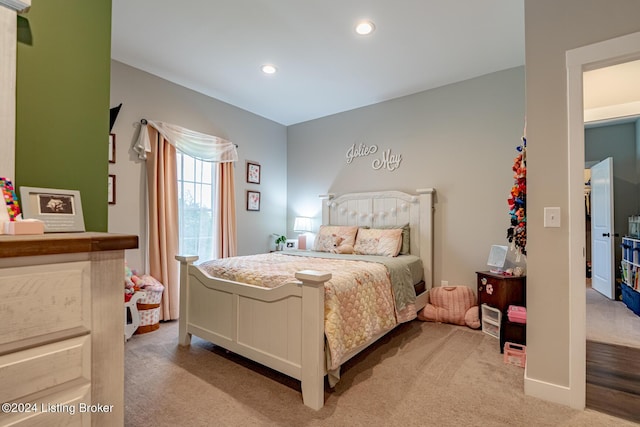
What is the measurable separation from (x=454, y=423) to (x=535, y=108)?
6.57 feet

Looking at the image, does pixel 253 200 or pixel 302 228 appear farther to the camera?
pixel 302 228

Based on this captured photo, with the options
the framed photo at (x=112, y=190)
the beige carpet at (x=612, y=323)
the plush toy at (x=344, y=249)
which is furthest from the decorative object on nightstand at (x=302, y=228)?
the beige carpet at (x=612, y=323)

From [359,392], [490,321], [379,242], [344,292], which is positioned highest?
[379,242]

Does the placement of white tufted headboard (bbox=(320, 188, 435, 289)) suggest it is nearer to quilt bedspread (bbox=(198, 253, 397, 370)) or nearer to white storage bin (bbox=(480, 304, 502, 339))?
white storage bin (bbox=(480, 304, 502, 339))

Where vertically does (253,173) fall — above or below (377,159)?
below

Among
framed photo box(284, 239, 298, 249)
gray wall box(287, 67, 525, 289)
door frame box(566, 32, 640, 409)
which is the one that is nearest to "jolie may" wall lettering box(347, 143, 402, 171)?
gray wall box(287, 67, 525, 289)

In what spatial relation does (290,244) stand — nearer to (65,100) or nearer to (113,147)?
(113,147)

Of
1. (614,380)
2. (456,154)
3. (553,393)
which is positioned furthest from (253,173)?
(614,380)

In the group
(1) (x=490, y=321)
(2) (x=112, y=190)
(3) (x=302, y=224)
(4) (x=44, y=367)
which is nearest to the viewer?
(4) (x=44, y=367)

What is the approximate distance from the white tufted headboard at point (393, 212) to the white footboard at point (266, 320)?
86.0 inches

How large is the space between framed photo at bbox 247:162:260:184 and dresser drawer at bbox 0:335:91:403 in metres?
3.85

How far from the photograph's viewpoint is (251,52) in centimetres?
298

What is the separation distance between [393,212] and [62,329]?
3.61m

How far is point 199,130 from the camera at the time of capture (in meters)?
3.90
